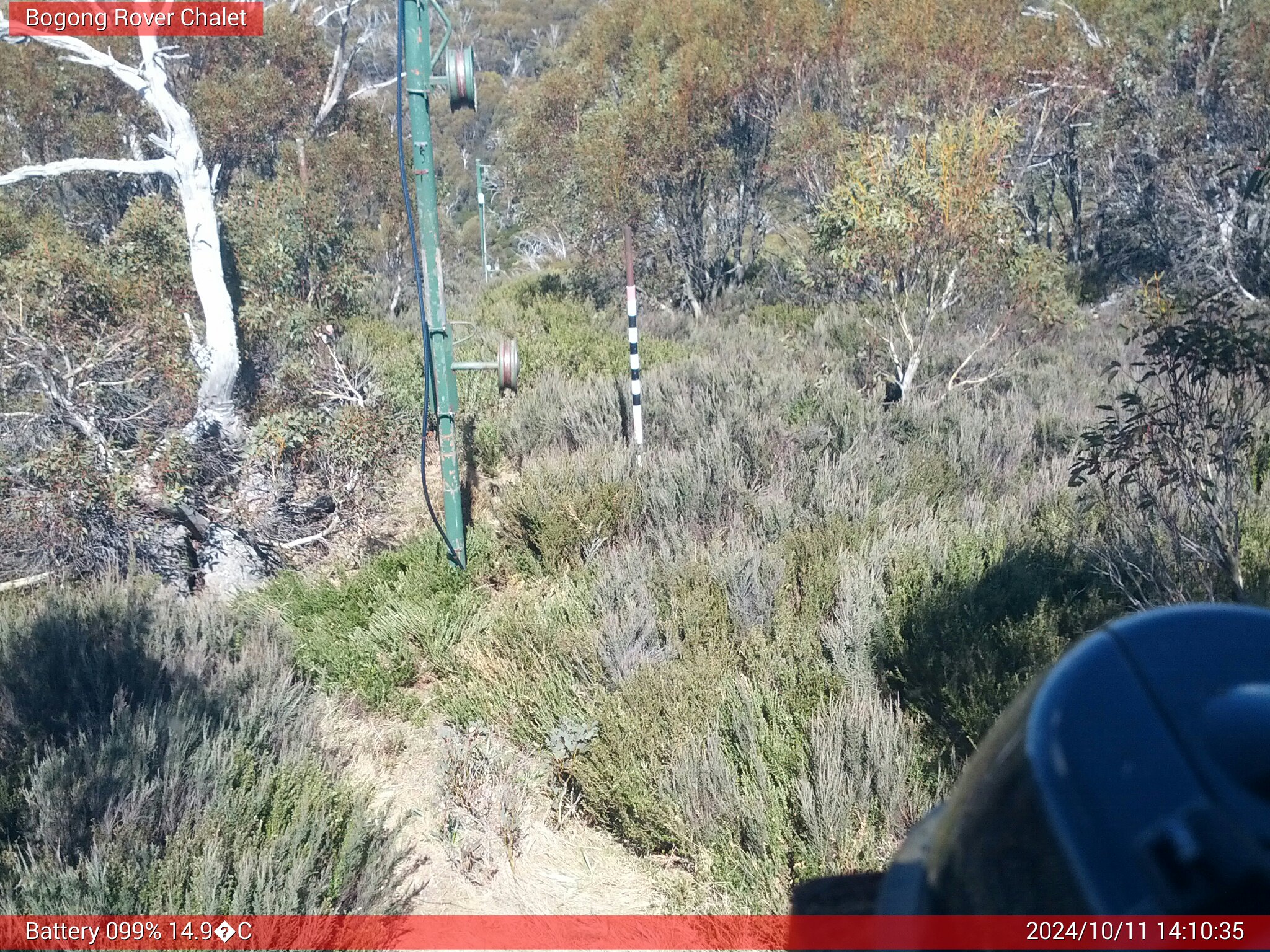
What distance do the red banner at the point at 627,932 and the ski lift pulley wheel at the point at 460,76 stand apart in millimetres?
4010

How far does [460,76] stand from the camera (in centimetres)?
530

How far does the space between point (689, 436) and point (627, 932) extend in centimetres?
528

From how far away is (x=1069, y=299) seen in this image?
40.7 ft

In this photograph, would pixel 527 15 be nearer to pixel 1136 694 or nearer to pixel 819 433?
pixel 819 433

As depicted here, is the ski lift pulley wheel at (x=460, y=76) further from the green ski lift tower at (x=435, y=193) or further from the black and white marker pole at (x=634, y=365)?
the black and white marker pole at (x=634, y=365)

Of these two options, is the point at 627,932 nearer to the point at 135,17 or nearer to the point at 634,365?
the point at 634,365

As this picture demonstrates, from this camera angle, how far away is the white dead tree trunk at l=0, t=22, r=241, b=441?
7.40 meters

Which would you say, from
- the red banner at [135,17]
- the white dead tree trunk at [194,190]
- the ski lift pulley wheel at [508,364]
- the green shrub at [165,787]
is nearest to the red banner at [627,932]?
the green shrub at [165,787]

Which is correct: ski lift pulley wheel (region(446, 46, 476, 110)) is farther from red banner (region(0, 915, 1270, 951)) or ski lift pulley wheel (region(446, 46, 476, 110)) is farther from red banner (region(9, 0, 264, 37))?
red banner (region(0, 915, 1270, 951))

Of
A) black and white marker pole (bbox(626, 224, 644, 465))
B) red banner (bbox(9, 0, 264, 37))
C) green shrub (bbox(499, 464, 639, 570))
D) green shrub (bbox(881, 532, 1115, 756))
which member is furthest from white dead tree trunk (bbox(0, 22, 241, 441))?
green shrub (bbox(881, 532, 1115, 756))

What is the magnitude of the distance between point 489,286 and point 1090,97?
427 inches

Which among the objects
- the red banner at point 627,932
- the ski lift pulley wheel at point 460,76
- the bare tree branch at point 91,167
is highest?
the ski lift pulley wheel at point 460,76

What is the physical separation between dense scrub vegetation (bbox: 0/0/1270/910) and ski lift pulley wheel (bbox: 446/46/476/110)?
2515mm

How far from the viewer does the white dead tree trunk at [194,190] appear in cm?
740
